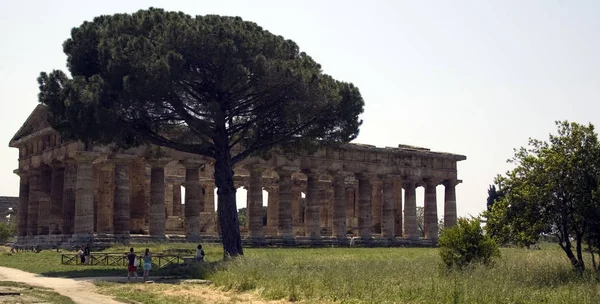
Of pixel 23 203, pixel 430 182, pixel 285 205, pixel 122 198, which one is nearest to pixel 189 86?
pixel 122 198

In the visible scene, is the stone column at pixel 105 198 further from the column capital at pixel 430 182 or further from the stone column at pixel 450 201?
the stone column at pixel 450 201

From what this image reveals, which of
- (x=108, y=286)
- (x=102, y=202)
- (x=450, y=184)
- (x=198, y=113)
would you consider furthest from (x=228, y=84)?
(x=450, y=184)

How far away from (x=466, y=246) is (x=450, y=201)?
37968mm

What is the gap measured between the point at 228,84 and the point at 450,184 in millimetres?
36900

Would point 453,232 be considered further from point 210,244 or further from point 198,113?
point 210,244

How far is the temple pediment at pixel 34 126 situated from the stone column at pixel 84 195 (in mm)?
5292

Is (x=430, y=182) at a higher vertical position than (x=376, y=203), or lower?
higher

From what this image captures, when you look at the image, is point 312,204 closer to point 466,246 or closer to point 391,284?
point 466,246

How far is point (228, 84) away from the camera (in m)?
33.5

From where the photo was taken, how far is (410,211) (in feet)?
214

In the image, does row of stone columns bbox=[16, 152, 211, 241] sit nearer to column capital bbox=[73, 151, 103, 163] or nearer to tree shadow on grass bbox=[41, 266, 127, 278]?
column capital bbox=[73, 151, 103, 163]

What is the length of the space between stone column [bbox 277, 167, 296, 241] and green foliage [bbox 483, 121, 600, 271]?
87.5 ft

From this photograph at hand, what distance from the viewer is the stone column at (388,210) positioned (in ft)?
204

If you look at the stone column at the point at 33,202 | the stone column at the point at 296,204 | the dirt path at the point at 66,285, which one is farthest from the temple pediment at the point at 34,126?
the stone column at the point at 296,204
